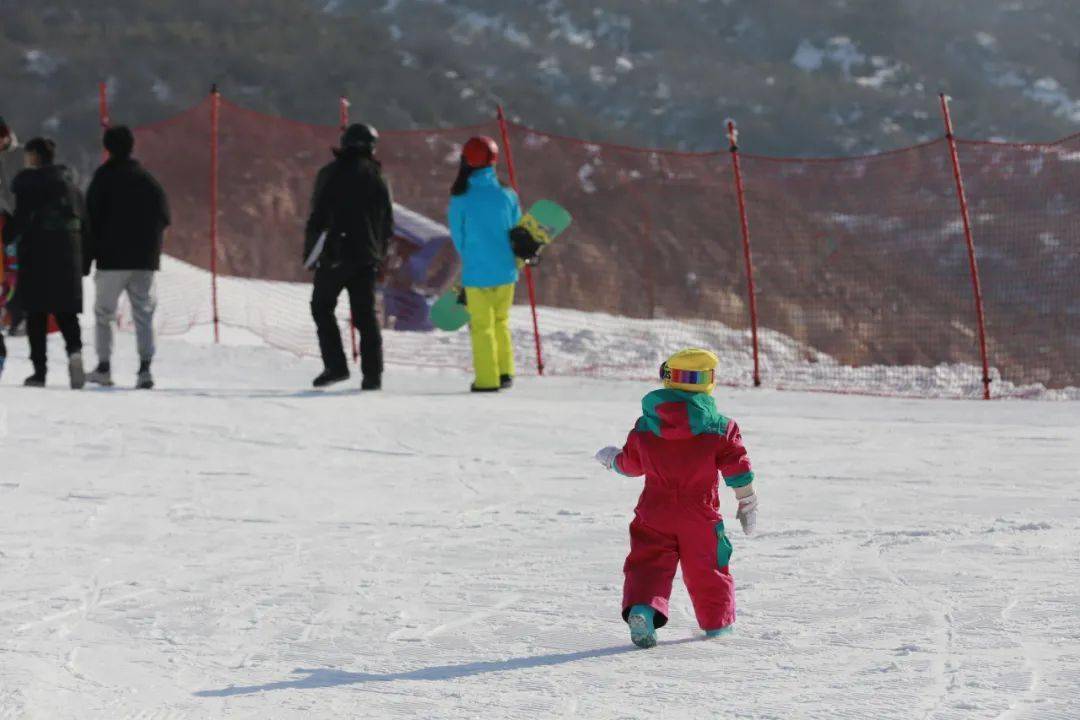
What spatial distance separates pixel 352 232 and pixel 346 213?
0.13m

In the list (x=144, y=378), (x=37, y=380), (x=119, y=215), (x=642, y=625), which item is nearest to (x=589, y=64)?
(x=144, y=378)

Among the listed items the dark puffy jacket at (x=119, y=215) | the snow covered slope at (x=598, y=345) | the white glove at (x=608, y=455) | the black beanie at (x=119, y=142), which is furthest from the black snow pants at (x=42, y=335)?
Result: the white glove at (x=608, y=455)

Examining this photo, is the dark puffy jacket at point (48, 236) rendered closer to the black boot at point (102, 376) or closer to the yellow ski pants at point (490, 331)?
the black boot at point (102, 376)

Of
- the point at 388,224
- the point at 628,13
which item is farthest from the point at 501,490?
the point at 628,13

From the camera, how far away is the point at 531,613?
5.39 m

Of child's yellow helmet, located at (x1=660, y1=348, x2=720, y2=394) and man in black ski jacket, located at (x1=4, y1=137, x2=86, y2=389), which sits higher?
man in black ski jacket, located at (x1=4, y1=137, x2=86, y2=389)

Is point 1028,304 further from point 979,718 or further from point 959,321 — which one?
point 979,718

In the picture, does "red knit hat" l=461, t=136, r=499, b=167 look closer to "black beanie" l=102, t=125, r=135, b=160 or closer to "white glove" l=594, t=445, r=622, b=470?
"black beanie" l=102, t=125, r=135, b=160

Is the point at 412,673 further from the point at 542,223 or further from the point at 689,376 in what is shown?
the point at 542,223

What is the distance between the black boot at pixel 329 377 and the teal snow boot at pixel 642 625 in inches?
261

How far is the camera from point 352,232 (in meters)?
11.0

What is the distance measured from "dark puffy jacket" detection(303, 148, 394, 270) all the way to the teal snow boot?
6436 mm

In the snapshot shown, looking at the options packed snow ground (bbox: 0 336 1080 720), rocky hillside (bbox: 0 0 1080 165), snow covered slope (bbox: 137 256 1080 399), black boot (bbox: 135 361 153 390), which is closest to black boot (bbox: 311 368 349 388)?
packed snow ground (bbox: 0 336 1080 720)

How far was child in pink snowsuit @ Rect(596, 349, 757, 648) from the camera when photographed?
4922mm
